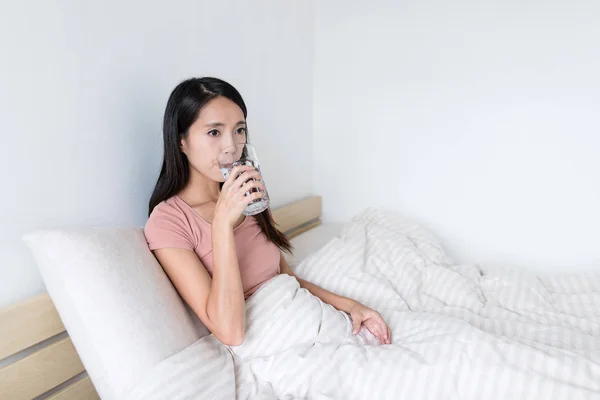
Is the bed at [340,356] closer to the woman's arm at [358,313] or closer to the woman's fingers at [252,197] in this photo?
the woman's arm at [358,313]

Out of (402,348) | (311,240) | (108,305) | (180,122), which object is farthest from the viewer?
(311,240)

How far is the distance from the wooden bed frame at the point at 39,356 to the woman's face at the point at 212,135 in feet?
1.41

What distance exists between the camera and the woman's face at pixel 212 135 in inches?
45.1

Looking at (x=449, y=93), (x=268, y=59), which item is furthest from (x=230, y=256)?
(x=449, y=93)

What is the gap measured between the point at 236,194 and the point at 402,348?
18.6 inches

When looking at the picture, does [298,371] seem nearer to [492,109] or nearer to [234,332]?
[234,332]

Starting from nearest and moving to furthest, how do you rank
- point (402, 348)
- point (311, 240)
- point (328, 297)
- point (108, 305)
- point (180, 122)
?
point (108, 305)
point (402, 348)
point (180, 122)
point (328, 297)
point (311, 240)

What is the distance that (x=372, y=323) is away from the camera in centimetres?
119

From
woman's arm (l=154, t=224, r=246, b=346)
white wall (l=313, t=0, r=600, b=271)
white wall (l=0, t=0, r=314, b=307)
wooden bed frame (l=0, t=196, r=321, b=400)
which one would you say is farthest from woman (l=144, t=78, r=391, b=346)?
white wall (l=313, t=0, r=600, b=271)

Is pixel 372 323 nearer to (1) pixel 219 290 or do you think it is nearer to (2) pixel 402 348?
(2) pixel 402 348

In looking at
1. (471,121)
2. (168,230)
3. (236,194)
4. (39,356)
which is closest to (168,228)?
(168,230)

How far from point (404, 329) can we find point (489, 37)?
4.00ft

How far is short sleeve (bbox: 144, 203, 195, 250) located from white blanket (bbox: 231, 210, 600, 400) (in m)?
0.20

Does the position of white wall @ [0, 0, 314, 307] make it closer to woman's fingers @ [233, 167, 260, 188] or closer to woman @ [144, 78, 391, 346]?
woman @ [144, 78, 391, 346]
